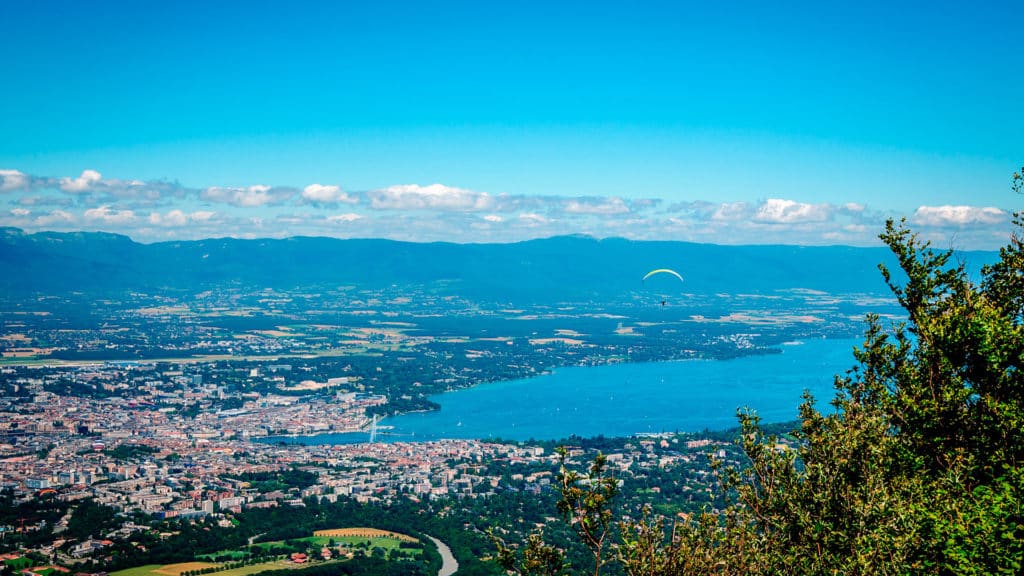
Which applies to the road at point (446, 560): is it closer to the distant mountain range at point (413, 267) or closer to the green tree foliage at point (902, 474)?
the green tree foliage at point (902, 474)

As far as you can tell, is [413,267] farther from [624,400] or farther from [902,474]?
[902,474]

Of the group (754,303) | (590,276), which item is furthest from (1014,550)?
(590,276)

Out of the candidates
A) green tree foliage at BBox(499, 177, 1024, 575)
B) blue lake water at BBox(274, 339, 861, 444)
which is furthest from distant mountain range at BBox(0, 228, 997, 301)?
green tree foliage at BBox(499, 177, 1024, 575)

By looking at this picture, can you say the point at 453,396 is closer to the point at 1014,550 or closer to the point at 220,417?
the point at 220,417

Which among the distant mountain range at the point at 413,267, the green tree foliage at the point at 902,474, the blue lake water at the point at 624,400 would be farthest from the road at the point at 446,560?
the distant mountain range at the point at 413,267

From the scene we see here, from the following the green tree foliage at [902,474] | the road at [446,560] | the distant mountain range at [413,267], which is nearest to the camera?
the green tree foliage at [902,474]
